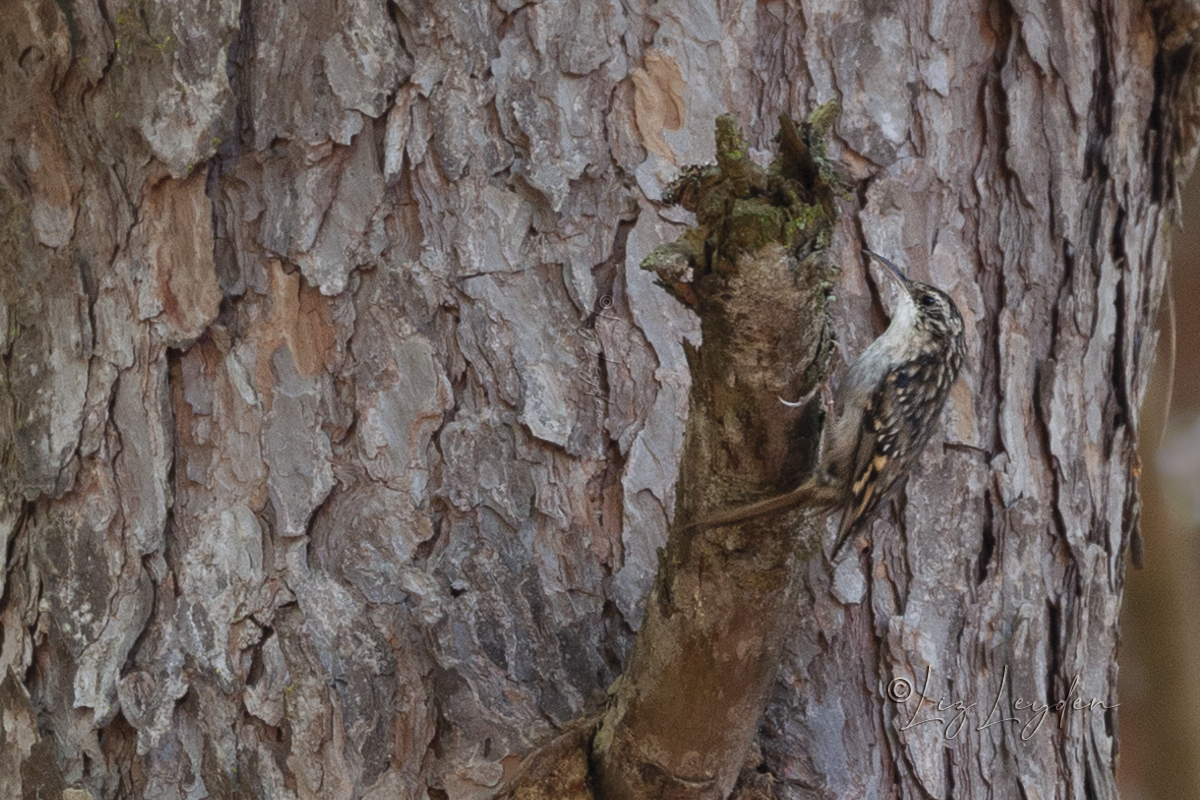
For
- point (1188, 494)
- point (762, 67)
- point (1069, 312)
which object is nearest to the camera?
point (762, 67)

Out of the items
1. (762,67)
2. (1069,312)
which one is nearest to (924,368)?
(1069,312)

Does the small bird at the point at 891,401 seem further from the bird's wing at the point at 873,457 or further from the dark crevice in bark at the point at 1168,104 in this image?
the dark crevice in bark at the point at 1168,104

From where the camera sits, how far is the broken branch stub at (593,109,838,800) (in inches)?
48.6

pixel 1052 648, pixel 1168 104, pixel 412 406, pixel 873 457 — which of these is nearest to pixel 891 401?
pixel 873 457

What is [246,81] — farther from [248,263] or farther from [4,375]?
[4,375]

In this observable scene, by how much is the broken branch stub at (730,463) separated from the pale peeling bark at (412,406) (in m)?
0.24

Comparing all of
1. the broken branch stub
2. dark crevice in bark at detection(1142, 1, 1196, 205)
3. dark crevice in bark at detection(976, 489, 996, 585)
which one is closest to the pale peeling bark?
dark crevice in bark at detection(976, 489, 996, 585)

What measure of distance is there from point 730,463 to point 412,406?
2.46ft

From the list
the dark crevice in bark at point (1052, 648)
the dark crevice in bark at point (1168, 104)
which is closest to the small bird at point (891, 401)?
the dark crevice in bark at point (1052, 648)

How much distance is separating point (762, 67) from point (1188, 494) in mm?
2566

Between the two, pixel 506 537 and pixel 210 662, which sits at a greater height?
pixel 506 537

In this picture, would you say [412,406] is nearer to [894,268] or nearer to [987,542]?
[894,268]

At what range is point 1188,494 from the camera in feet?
12.4

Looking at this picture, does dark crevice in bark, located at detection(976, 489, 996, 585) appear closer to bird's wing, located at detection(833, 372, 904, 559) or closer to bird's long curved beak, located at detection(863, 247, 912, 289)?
bird's wing, located at detection(833, 372, 904, 559)
